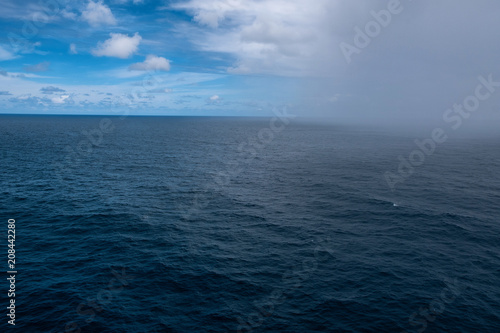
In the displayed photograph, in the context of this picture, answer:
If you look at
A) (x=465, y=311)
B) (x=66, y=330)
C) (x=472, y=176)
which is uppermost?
(x=472, y=176)

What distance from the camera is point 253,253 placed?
2100 inches

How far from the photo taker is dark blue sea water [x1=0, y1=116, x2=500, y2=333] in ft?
126

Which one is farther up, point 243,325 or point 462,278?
point 462,278

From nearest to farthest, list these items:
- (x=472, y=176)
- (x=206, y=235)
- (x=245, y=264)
A: (x=245, y=264) < (x=206, y=235) < (x=472, y=176)

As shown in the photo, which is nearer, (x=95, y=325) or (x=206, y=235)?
(x=95, y=325)

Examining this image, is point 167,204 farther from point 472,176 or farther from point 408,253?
point 472,176

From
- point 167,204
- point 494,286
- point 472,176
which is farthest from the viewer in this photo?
point 472,176

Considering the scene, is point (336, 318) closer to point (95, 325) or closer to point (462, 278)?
point (462, 278)

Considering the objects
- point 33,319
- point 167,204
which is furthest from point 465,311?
point 167,204

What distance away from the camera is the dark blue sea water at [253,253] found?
38.4 m

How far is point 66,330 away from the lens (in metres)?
35.8

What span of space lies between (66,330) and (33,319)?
515cm

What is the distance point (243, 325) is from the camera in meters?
37.0

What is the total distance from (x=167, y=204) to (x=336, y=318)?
5049cm
